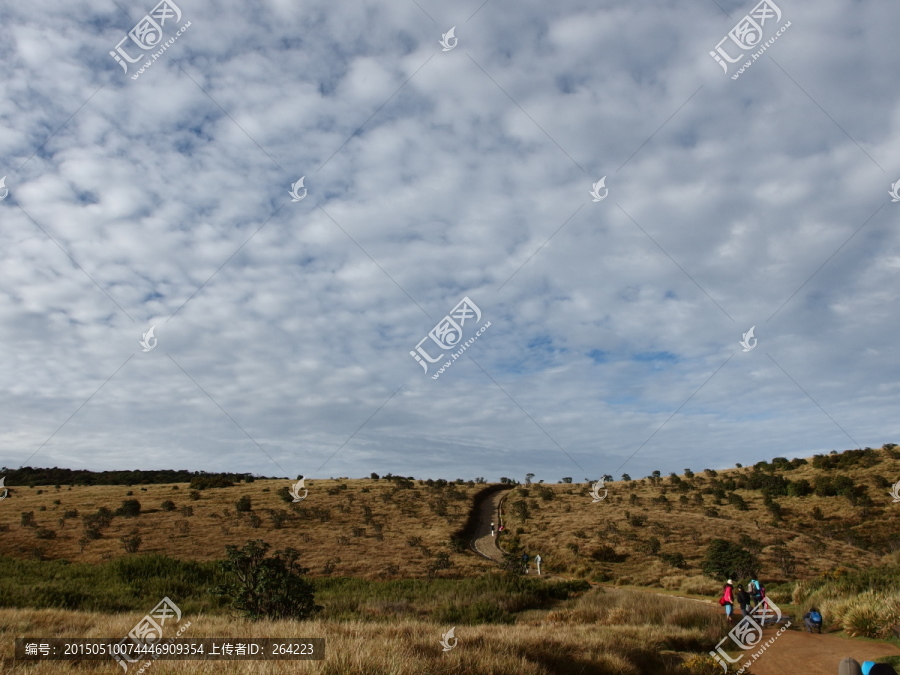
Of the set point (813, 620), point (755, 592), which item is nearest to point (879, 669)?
point (813, 620)

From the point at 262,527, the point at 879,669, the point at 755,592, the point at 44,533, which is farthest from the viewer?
the point at 262,527

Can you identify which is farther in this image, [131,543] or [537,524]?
[537,524]

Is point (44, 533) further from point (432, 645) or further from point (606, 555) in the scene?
point (432, 645)

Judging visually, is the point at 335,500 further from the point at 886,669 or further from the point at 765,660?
the point at 886,669

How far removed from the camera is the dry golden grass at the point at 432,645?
6.59 m

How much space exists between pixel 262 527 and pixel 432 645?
41095mm

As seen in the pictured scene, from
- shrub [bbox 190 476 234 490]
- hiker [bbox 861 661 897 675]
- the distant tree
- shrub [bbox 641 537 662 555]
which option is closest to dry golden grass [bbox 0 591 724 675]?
hiker [bbox 861 661 897 675]

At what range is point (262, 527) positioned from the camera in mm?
45281

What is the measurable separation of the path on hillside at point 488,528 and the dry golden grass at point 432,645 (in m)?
25.6

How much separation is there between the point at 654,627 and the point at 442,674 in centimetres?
1051

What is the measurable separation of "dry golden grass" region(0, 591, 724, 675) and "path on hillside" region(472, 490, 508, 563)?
25559 millimetres

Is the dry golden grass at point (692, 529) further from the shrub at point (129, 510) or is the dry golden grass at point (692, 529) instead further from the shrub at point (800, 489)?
the shrub at point (129, 510)

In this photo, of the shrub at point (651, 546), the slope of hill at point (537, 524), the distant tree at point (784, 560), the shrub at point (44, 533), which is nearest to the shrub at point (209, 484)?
the slope of hill at point (537, 524)

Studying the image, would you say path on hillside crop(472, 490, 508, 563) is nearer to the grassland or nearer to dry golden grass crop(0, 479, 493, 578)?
the grassland
